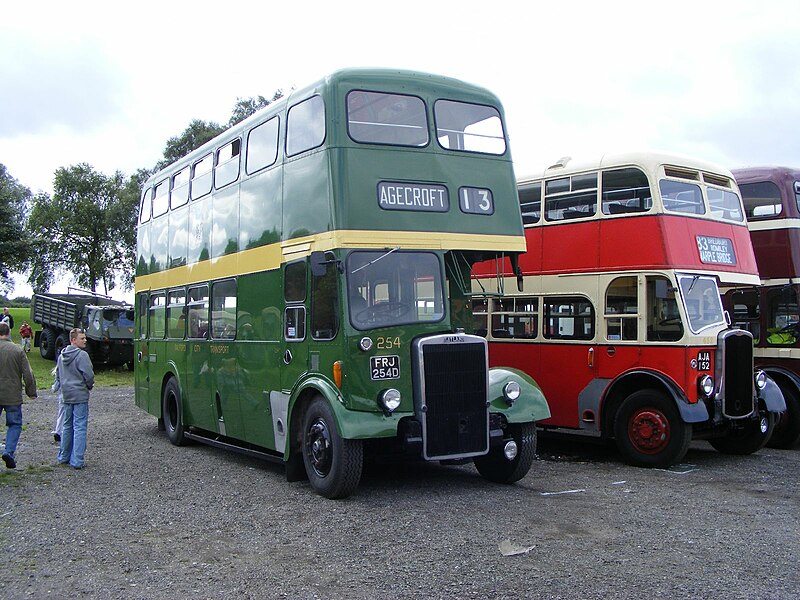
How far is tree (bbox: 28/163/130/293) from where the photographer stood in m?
49.2

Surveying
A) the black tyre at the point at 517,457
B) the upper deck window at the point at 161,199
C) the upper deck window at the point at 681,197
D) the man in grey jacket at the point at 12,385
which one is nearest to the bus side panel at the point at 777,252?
the upper deck window at the point at 681,197

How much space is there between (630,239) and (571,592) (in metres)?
6.70

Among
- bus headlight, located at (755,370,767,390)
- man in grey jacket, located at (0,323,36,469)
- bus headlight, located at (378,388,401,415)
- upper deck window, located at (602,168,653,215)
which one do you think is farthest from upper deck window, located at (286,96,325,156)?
bus headlight, located at (755,370,767,390)

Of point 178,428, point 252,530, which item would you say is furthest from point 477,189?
point 178,428

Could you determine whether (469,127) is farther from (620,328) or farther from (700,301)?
(700,301)

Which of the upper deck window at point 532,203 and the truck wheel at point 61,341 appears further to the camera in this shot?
the truck wheel at point 61,341

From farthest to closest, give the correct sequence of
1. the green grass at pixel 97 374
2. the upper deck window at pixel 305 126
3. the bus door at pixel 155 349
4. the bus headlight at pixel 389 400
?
the green grass at pixel 97 374 < the bus door at pixel 155 349 < the upper deck window at pixel 305 126 < the bus headlight at pixel 389 400

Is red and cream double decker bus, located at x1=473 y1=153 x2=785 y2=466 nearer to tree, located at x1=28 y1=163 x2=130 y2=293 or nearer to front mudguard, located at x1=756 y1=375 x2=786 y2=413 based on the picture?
front mudguard, located at x1=756 y1=375 x2=786 y2=413

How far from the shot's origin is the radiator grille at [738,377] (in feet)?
36.7

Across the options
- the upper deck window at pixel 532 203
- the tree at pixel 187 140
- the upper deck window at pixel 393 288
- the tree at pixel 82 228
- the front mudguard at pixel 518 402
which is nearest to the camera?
the upper deck window at pixel 393 288

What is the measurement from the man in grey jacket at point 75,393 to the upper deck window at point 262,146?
3215 millimetres

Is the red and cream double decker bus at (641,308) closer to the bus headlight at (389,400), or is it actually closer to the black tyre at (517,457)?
the black tyre at (517,457)

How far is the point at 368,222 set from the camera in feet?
28.5


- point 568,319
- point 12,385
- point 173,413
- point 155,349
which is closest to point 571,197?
point 568,319
